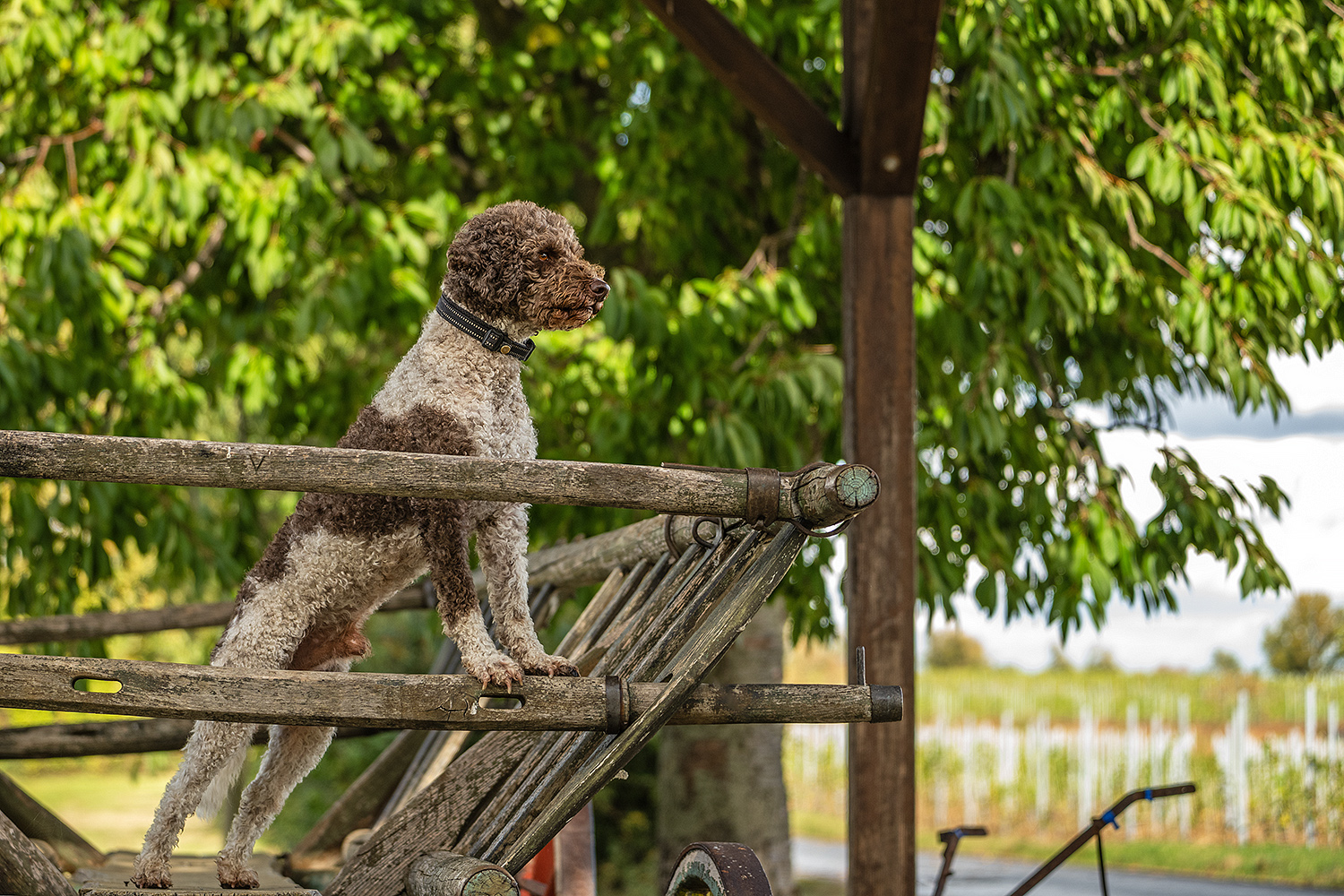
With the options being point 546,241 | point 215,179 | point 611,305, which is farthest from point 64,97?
point 546,241

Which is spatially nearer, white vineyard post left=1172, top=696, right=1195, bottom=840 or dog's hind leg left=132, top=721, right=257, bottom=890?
dog's hind leg left=132, top=721, right=257, bottom=890

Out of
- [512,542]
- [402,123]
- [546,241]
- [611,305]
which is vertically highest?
[402,123]

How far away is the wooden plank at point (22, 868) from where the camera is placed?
193cm

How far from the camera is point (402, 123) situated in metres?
5.75

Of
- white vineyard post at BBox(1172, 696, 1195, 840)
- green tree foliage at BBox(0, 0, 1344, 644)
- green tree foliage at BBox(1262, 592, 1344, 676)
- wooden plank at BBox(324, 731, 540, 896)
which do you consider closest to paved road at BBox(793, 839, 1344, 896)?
white vineyard post at BBox(1172, 696, 1195, 840)

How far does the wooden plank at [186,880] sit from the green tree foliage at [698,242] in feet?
6.04

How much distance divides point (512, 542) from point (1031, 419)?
363 cm

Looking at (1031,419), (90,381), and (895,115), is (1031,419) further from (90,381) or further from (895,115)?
(90,381)

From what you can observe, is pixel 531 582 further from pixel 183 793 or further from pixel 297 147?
pixel 297 147

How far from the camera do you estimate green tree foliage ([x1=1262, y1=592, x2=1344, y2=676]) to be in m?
18.0

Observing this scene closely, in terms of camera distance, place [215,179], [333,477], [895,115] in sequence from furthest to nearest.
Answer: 1. [215,179]
2. [895,115]
3. [333,477]

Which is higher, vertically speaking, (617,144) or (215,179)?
(617,144)

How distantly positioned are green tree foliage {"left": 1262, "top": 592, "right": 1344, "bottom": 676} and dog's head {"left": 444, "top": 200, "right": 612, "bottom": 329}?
731 inches

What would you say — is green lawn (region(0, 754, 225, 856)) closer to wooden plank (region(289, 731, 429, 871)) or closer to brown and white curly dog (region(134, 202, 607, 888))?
wooden plank (region(289, 731, 429, 871))
